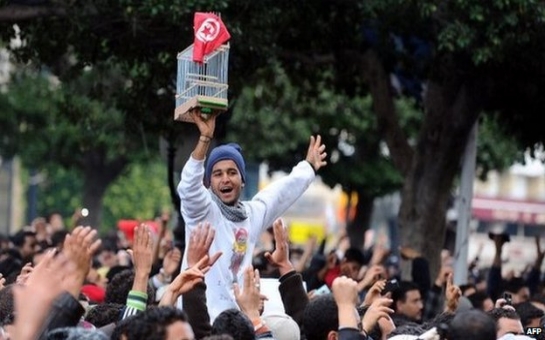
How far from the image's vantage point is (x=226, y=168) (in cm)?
1011

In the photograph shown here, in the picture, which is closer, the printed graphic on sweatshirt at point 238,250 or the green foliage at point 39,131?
the printed graphic on sweatshirt at point 238,250

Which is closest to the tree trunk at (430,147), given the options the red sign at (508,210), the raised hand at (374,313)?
the raised hand at (374,313)

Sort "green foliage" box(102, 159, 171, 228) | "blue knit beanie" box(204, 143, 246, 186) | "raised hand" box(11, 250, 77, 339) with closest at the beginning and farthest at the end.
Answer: "raised hand" box(11, 250, 77, 339) → "blue knit beanie" box(204, 143, 246, 186) → "green foliage" box(102, 159, 171, 228)

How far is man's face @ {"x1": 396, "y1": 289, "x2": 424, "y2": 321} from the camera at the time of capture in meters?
13.3

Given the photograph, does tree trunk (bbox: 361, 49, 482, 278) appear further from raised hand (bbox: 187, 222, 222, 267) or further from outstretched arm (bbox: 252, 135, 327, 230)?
raised hand (bbox: 187, 222, 222, 267)

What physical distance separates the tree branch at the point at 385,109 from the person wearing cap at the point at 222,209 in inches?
311

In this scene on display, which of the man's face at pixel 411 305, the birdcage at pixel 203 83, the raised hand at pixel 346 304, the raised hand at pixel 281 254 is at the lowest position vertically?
the man's face at pixel 411 305

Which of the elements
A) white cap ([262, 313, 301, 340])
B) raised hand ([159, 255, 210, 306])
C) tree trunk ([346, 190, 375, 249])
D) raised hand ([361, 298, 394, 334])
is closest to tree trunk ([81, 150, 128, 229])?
tree trunk ([346, 190, 375, 249])

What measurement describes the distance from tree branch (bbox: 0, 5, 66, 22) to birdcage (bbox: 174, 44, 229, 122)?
13.1ft

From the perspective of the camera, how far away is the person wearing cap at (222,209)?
382 inches

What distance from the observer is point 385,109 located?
18.8 meters

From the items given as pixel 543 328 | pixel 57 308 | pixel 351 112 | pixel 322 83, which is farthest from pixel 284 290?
pixel 351 112

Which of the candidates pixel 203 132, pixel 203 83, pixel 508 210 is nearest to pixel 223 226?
pixel 203 132

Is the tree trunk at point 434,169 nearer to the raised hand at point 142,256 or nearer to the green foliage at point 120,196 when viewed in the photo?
the raised hand at point 142,256
